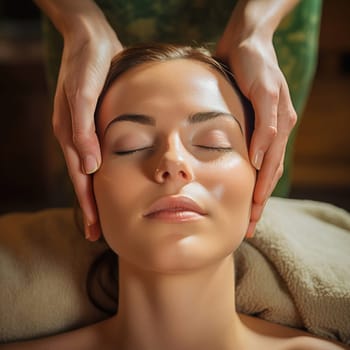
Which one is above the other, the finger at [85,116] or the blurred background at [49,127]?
the finger at [85,116]

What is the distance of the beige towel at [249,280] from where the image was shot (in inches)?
44.4

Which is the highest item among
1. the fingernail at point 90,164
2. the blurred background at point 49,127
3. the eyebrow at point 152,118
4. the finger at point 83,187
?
the eyebrow at point 152,118

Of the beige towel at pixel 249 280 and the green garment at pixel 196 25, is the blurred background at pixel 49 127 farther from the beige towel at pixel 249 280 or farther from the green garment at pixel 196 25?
the beige towel at pixel 249 280

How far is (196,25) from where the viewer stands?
4.75ft

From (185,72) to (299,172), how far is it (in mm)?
1826

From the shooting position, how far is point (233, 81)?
1.04 m

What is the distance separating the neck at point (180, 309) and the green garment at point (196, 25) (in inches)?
24.2

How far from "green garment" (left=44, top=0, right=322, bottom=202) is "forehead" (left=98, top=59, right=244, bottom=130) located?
16.8 inches

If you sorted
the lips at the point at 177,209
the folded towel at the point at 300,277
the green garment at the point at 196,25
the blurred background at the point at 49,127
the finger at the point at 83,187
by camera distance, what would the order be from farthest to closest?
the blurred background at the point at 49,127 < the green garment at the point at 196,25 < the folded towel at the point at 300,277 < the finger at the point at 83,187 < the lips at the point at 177,209

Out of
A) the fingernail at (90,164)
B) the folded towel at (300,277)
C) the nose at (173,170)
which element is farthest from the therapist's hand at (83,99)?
the folded towel at (300,277)

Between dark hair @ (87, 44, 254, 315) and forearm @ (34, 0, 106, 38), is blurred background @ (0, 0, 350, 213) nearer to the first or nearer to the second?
forearm @ (34, 0, 106, 38)

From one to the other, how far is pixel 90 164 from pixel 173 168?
0.15 metres

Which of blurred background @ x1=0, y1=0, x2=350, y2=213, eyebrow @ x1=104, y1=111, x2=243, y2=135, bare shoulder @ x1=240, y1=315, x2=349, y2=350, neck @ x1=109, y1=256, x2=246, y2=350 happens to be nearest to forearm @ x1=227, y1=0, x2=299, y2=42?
eyebrow @ x1=104, y1=111, x2=243, y2=135

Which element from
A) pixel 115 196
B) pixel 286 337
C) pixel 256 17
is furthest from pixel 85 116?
pixel 286 337
